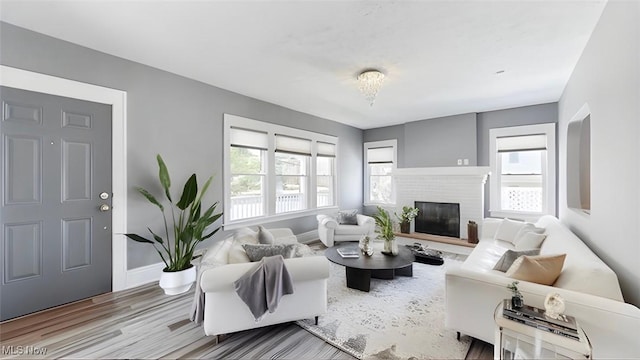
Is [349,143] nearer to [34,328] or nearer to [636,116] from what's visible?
[636,116]

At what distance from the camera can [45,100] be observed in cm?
243

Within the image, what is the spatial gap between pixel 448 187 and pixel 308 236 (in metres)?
3.07

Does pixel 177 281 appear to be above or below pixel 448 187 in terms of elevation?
below

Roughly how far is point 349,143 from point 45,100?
5.24 m

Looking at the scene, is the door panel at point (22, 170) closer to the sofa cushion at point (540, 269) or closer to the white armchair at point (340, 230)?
the white armchair at point (340, 230)

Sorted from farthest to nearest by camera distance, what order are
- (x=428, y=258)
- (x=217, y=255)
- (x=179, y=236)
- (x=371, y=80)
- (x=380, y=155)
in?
(x=380, y=155)
(x=428, y=258)
(x=371, y=80)
(x=179, y=236)
(x=217, y=255)

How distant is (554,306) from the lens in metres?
1.38

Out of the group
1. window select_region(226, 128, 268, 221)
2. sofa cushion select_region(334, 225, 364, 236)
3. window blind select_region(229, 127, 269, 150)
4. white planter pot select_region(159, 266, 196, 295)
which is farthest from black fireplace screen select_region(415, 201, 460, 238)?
white planter pot select_region(159, 266, 196, 295)

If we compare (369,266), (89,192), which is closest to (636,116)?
(369,266)

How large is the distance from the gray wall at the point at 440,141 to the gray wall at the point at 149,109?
352 cm

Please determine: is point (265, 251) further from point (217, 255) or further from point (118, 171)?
point (118, 171)

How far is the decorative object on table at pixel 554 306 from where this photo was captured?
1355mm

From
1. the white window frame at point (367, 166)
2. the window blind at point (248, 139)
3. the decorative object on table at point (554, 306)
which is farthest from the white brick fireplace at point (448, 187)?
the decorative object on table at point (554, 306)

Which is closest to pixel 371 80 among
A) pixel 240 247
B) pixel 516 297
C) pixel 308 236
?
pixel 240 247
